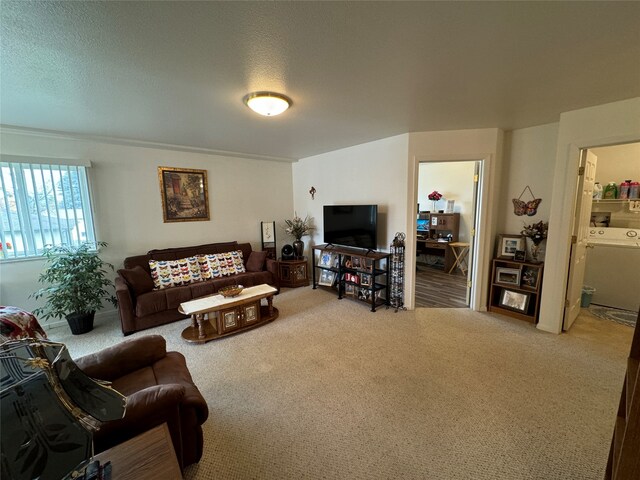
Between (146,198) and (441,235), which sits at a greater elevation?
(146,198)

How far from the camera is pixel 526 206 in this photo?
10.7ft

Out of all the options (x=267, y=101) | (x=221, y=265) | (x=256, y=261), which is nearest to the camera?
(x=267, y=101)

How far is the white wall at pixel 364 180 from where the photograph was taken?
11.5 feet

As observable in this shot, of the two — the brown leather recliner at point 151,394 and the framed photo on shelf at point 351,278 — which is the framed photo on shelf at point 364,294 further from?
the brown leather recliner at point 151,394

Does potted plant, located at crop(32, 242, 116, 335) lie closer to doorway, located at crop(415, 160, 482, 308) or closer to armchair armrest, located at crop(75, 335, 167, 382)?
armchair armrest, located at crop(75, 335, 167, 382)

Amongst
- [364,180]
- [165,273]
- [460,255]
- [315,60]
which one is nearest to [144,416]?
[315,60]

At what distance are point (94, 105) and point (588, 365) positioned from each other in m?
5.12

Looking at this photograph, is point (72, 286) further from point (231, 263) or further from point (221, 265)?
point (231, 263)

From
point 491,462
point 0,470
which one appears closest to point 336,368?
point 491,462

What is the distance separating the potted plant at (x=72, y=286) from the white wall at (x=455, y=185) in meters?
6.20

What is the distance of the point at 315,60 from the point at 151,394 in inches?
83.2

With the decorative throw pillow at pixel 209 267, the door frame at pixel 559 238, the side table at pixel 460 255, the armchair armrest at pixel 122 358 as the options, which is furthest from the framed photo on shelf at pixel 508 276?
the decorative throw pillow at pixel 209 267

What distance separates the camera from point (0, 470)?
54 centimetres

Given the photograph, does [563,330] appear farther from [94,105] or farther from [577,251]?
[94,105]
